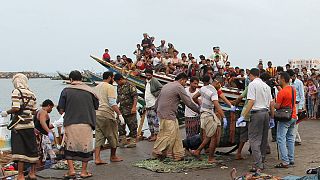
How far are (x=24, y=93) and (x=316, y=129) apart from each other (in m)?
8.76

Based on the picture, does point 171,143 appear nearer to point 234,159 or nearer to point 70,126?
point 234,159

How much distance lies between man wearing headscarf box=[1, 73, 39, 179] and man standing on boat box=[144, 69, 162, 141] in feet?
13.0

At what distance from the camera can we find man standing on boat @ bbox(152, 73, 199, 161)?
26.4 ft

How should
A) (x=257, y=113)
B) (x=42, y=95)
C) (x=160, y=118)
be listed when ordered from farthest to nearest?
(x=42, y=95), (x=160, y=118), (x=257, y=113)

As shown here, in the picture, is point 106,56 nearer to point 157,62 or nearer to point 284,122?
point 157,62

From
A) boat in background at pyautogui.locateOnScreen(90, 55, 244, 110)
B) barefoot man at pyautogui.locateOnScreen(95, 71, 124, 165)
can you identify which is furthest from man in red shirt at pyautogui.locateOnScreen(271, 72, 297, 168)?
boat in background at pyautogui.locateOnScreen(90, 55, 244, 110)

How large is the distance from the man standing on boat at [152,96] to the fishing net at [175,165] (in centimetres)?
248

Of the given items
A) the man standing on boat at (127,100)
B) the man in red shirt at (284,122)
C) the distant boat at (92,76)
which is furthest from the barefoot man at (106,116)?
the distant boat at (92,76)

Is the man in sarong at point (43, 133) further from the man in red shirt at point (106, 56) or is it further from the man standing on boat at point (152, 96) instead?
the man in red shirt at point (106, 56)

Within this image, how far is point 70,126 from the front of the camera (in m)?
6.93

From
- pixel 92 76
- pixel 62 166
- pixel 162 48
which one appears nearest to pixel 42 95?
pixel 92 76

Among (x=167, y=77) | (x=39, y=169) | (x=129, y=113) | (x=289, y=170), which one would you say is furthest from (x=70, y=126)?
(x=167, y=77)

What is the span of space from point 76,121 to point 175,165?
6.79 feet

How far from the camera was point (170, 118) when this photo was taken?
8.08 meters
